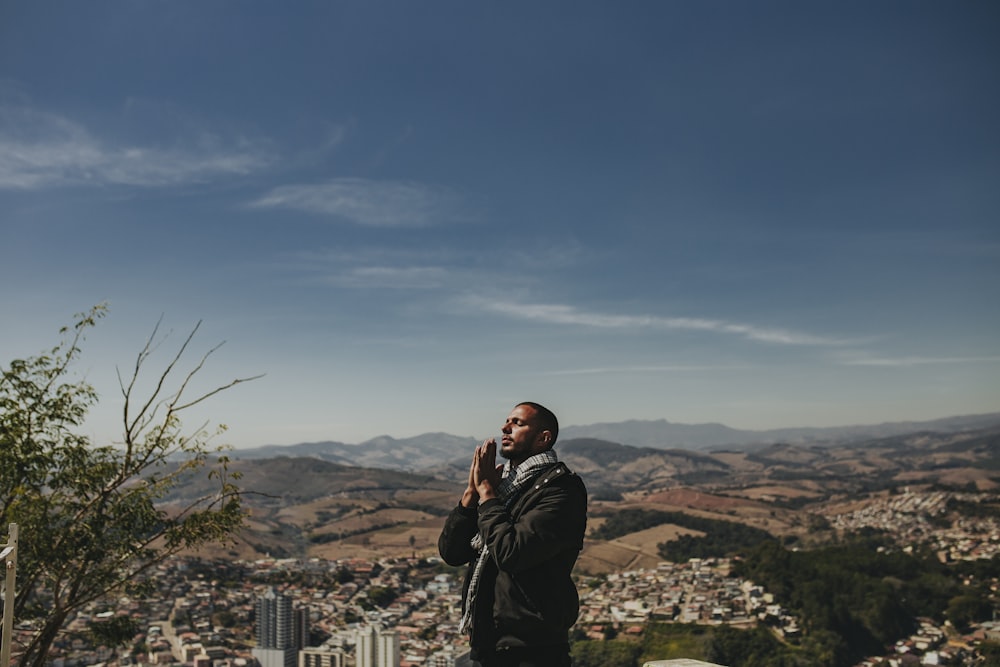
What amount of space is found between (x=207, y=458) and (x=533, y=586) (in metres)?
6.32

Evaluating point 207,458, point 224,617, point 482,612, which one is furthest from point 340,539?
point 482,612

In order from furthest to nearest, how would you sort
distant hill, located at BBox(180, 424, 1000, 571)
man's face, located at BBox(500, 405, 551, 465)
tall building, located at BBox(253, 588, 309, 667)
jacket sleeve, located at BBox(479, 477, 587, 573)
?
distant hill, located at BBox(180, 424, 1000, 571), tall building, located at BBox(253, 588, 309, 667), man's face, located at BBox(500, 405, 551, 465), jacket sleeve, located at BBox(479, 477, 587, 573)

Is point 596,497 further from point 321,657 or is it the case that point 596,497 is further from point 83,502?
point 83,502

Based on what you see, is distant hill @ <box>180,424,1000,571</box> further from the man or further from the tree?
the man

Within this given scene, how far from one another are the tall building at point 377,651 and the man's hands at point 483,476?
30.6 m

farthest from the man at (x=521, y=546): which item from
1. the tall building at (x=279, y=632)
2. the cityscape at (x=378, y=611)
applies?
the tall building at (x=279, y=632)

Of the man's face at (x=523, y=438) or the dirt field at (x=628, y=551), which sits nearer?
the man's face at (x=523, y=438)

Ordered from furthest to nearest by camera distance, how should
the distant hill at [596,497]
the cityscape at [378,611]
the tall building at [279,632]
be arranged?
the distant hill at [596,497], the tall building at [279,632], the cityscape at [378,611]

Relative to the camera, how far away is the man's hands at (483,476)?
241cm

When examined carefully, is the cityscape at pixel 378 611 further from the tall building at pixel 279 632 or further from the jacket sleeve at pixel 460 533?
the jacket sleeve at pixel 460 533

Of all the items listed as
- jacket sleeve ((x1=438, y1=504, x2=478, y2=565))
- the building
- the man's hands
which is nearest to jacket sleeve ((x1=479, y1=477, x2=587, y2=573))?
the man's hands

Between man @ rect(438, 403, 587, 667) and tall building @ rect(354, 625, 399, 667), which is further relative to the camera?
tall building @ rect(354, 625, 399, 667)

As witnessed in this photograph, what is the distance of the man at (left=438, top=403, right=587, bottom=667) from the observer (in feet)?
7.18

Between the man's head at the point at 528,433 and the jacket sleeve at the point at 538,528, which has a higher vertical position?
the man's head at the point at 528,433
